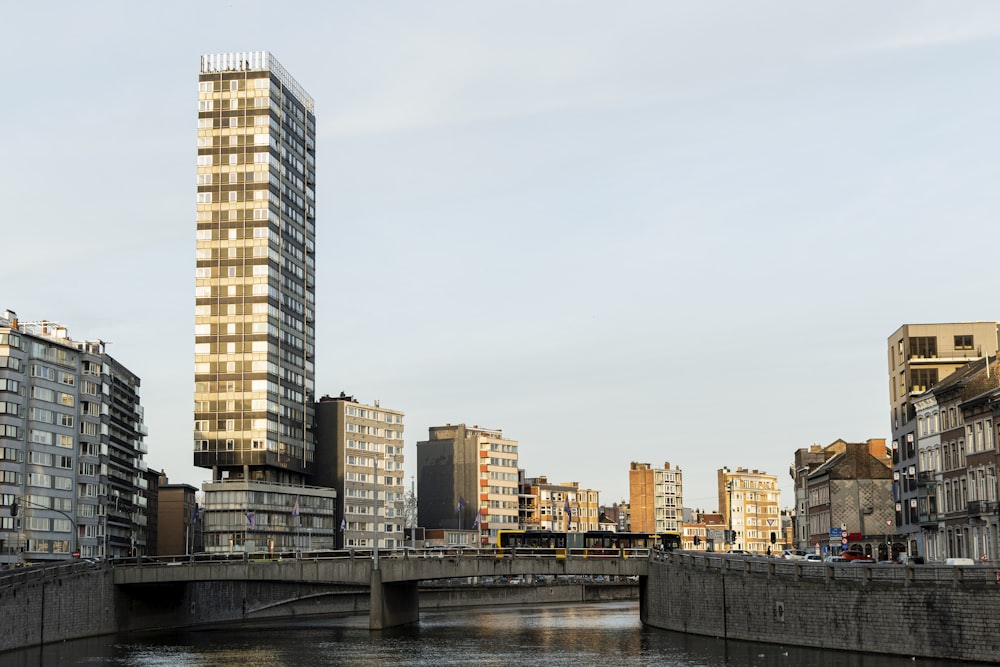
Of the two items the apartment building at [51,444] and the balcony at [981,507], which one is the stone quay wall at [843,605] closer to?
the balcony at [981,507]

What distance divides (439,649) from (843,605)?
30.0 m

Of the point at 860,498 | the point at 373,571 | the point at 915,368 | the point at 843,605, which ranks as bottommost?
the point at 843,605

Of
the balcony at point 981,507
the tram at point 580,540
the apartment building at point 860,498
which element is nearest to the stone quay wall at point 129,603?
the tram at point 580,540

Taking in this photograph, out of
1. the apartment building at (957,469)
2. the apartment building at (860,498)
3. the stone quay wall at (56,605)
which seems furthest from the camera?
the apartment building at (860,498)

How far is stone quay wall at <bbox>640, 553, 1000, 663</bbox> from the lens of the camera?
67881 mm

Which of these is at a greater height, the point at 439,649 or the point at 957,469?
the point at 957,469

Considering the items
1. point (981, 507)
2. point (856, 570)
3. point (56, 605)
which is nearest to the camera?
point (856, 570)

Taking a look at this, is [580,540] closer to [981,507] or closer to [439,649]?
[981,507]

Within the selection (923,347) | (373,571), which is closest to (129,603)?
(373,571)

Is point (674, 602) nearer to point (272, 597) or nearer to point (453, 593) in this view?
point (272, 597)

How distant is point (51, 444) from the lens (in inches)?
6722

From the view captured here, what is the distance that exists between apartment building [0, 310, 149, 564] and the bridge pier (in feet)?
152

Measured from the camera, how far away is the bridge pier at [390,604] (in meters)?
118

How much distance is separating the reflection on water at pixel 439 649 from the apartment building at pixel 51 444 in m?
44.1
